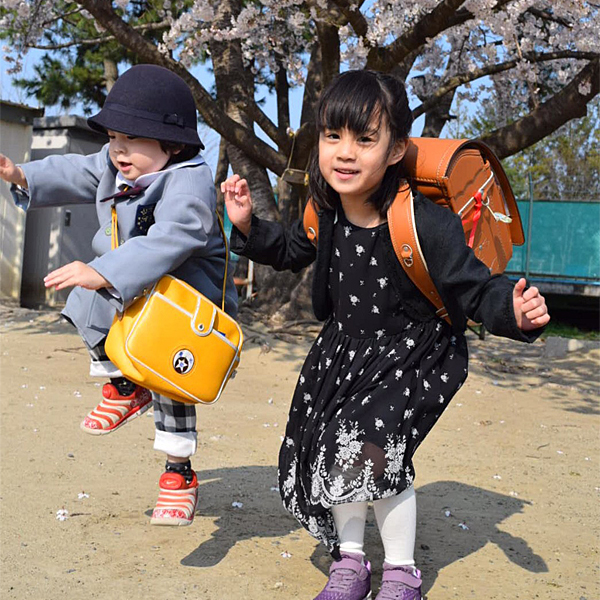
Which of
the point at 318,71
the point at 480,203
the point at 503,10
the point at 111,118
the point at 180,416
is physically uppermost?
the point at 503,10

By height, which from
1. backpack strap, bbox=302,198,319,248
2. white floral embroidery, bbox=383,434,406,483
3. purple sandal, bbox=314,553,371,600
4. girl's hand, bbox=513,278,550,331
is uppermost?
backpack strap, bbox=302,198,319,248

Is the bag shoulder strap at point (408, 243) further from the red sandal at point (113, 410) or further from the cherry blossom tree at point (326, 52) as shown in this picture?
the cherry blossom tree at point (326, 52)

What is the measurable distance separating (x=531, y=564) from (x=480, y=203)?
4.95ft

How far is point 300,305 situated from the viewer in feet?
29.6

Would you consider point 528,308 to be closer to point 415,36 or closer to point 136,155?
point 136,155

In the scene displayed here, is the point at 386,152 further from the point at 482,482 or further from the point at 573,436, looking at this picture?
the point at 573,436

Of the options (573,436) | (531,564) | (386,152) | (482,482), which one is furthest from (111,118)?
(573,436)

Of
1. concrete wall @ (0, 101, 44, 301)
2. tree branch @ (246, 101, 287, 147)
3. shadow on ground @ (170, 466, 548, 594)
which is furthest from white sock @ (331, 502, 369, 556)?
concrete wall @ (0, 101, 44, 301)

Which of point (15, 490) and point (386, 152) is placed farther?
point (15, 490)

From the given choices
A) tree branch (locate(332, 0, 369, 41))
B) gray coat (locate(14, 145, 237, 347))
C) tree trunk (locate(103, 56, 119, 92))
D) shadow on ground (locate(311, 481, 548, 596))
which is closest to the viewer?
gray coat (locate(14, 145, 237, 347))

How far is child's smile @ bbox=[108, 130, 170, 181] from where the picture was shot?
2793 mm

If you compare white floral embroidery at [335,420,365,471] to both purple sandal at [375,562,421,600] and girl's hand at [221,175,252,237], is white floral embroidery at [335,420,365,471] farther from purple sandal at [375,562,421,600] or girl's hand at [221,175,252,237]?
girl's hand at [221,175,252,237]

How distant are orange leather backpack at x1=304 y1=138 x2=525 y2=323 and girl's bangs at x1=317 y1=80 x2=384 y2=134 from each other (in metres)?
0.21

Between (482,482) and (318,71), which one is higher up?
(318,71)
